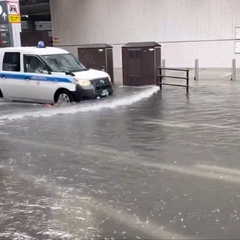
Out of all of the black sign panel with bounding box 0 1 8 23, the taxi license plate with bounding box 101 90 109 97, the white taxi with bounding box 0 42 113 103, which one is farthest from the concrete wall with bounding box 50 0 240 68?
the taxi license plate with bounding box 101 90 109 97

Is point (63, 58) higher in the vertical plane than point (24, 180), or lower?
higher

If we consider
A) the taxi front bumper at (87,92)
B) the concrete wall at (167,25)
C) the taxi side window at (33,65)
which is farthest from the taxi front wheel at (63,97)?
the concrete wall at (167,25)

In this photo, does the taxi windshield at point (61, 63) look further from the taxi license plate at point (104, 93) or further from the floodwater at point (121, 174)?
the floodwater at point (121, 174)

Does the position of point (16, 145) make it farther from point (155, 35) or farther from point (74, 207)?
point (155, 35)

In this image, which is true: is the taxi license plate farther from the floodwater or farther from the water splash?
the floodwater

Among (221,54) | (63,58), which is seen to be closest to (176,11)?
(221,54)

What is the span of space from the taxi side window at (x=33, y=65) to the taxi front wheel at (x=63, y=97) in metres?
0.90

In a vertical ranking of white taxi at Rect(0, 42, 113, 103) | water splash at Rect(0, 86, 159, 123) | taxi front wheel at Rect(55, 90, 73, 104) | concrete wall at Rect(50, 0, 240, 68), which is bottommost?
water splash at Rect(0, 86, 159, 123)

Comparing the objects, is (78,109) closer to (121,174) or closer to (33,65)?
(33,65)

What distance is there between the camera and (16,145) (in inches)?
321

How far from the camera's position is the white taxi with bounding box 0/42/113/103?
12539 millimetres

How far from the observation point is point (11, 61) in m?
13.5

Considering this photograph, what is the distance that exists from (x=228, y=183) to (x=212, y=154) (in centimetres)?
140

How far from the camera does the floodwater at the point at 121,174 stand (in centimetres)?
448
